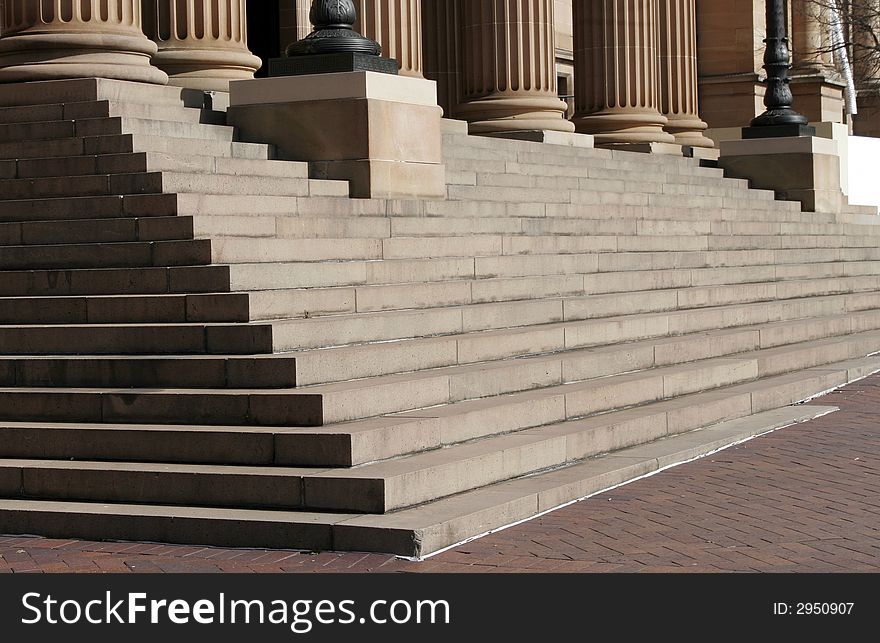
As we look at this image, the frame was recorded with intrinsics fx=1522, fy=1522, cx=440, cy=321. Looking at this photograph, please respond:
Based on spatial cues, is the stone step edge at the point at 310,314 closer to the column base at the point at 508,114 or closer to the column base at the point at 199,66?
the column base at the point at 199,66

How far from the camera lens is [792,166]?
24.4 metres

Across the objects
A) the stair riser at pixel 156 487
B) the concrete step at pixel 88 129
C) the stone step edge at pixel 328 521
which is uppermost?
the concrete step at pixel 88 129

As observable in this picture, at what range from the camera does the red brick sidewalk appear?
7.63 m

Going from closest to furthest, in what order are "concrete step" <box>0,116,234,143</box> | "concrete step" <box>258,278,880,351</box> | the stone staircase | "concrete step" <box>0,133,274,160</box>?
1. the stone staircase
2. "concrete step" <box>258,278,880,351</box>
3. "concrete step" <box>0,133,274,160</box>
4. "concrete step" <box>0,116,234,143</box>

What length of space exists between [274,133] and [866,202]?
2232 cm

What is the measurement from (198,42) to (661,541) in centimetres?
955

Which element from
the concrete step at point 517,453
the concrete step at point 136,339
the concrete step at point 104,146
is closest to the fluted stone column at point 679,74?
the concrete step at point 517,453

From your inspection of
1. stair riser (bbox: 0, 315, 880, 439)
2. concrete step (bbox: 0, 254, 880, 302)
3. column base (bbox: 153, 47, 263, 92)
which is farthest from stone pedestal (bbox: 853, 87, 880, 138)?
stair riser (bbox: 0, 315, 880, 439)

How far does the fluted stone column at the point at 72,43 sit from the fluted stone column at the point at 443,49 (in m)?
10.8

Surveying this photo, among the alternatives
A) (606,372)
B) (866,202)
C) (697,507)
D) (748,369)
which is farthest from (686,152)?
(697,507)

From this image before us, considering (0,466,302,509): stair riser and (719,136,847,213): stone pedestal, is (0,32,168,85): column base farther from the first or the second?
(719,136,847,213): stone pedestal

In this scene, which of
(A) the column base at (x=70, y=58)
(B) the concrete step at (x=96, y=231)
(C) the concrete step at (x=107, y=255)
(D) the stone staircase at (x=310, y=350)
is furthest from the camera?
(A) the column base at (x=70, y=58)

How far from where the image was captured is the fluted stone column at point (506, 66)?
848 inches

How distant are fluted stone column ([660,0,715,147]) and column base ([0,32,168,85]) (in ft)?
50.4
